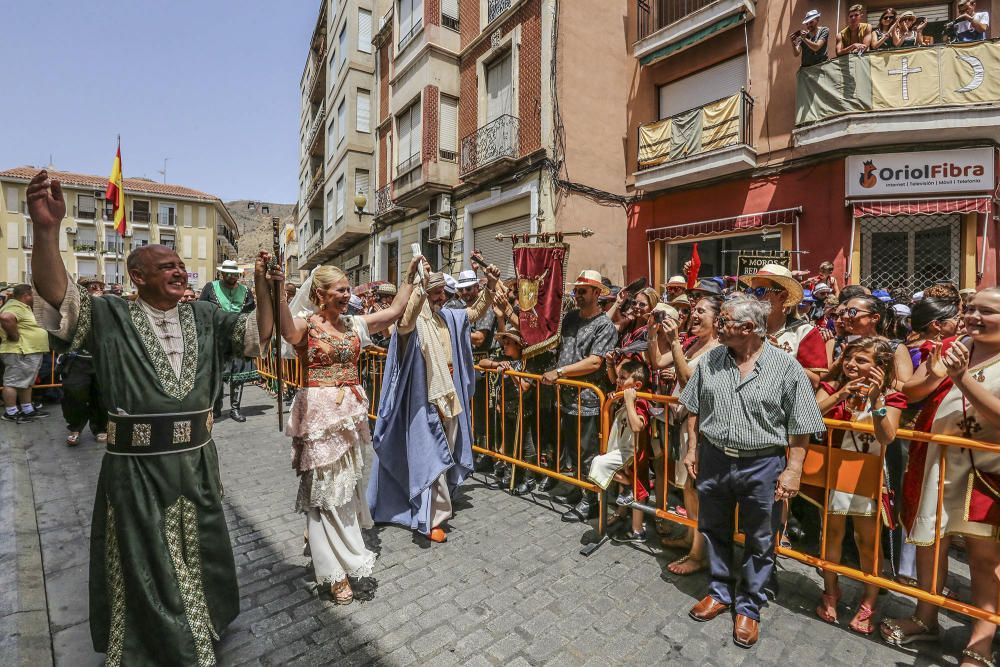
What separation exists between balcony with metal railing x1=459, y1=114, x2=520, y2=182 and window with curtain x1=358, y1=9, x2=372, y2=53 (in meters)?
10.7

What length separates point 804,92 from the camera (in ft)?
31.1

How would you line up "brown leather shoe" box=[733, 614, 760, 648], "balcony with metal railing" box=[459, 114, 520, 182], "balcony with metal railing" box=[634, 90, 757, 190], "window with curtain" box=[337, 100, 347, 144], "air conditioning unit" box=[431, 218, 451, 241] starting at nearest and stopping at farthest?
"brown leather shoe" box=[733, 614, 760, 648] < "balcony with metal railing" box=[634, 90, 757, 190] < "balcony with metal railing" box=[459, 114, 520, 182] < "air conditioning unit" box=[431, 218, 451, 241] < "window with curtain" box=[337, 100, 347, 144]

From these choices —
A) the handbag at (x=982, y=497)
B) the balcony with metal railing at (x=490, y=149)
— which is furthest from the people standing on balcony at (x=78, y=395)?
the balcony with metal railing at (x=490, y=149)

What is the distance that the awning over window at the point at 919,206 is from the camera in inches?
333

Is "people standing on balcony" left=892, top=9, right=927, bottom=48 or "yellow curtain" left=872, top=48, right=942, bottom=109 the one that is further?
"people standing on balcony" left=892, top=9, right=927, bottom=48

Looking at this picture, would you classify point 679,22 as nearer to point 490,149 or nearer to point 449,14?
point 490,149

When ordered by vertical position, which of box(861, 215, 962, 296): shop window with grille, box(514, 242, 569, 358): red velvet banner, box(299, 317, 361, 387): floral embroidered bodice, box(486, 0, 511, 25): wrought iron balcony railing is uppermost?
box(486, 0, 511, 25): wrought iron balcony railing

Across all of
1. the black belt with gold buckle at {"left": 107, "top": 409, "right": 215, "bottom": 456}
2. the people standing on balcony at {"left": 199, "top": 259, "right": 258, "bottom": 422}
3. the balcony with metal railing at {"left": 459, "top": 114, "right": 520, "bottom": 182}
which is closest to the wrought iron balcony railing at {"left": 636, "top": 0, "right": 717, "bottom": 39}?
the balcony with metal railing at {"left": 459, "top": 114, "right": 520, "bottom": 182}

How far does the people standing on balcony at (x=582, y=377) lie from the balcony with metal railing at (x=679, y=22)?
955 centimetres

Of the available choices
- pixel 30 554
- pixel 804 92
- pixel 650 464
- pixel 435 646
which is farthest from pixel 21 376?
pixel 804 92

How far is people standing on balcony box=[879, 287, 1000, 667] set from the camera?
2.38 m

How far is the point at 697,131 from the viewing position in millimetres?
11102

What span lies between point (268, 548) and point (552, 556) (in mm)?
2104

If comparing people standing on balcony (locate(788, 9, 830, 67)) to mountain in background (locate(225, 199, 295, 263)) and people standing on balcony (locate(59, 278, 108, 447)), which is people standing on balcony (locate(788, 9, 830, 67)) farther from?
mountain in background (locate(225, 199, 295, 263))
